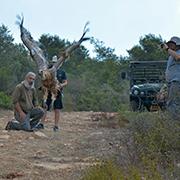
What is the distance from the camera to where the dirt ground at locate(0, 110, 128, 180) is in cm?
776

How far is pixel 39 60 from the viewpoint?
42.5 feet

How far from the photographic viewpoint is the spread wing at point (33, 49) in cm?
1290

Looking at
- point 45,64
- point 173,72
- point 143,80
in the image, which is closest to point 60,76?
point 45,64

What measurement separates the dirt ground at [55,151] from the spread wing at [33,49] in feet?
4.13

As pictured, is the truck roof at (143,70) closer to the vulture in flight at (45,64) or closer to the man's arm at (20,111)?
the vulture in flight at (45,64)

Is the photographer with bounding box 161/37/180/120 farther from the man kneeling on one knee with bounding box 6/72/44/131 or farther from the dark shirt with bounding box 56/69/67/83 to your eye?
the dark shirt with bounding box 56/69/67/83

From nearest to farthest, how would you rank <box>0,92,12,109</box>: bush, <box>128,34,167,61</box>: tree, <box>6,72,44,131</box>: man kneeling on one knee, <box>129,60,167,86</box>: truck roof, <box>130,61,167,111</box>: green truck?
<box>6,72,44,131</box>: man kneeling on one knee
<box>130,61,167,111</box>: green truck
<box>129,60,167,86</box>: truck roof
<box>0,92,12,109</box>: bush
<box>128,34,167,61</box>: tree

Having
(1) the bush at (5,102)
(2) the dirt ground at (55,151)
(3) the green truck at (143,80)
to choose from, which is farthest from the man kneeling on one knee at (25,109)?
(1) the bush at (5,102)

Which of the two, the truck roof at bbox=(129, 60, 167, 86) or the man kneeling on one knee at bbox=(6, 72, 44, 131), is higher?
the truck roof at bbox=(129, 60, 167, 86)

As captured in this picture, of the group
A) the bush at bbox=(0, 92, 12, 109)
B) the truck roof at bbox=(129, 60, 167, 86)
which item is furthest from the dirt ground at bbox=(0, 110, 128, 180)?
the bush at bbox=(0, 92, 12, 109)

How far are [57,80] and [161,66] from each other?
6.32 meters

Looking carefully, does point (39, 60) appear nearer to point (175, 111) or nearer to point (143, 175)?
point (175, 111)

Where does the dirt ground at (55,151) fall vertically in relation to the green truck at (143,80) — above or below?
below

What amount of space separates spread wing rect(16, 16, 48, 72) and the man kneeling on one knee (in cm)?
43
